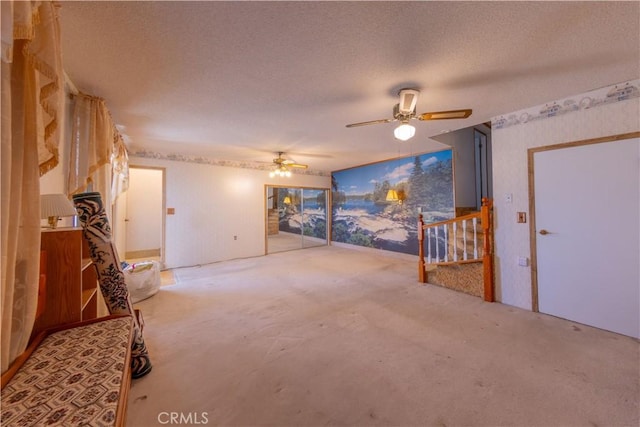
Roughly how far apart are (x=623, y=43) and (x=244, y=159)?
539 cm

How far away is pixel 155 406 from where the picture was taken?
1.48 metres

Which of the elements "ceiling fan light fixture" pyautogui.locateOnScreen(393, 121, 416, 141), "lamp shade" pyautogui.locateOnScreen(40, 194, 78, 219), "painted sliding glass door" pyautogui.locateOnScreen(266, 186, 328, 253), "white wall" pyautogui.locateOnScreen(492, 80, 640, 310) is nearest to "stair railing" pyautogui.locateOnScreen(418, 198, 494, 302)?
"white wall" pyautogui.locateOnScreen(492, 80, 640, 310)

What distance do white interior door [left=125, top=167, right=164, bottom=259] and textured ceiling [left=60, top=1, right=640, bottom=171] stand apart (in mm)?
3329

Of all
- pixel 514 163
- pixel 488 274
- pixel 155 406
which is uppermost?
pixel 514 163

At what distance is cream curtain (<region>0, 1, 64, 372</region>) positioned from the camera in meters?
0.92

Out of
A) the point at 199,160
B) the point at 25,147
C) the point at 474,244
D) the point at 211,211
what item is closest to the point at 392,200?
the point at 474,244

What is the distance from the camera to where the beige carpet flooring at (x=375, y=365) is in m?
1.43

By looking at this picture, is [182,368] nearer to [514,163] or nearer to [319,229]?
[514,163]

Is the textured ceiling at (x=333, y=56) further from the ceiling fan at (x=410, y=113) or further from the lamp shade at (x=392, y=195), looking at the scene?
the lamp shade at (x=392, y=195)

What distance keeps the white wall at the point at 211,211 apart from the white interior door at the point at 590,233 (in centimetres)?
526

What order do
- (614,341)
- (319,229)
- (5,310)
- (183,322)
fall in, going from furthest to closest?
(319,229) < (183,322) < (614,341) < (5,310)

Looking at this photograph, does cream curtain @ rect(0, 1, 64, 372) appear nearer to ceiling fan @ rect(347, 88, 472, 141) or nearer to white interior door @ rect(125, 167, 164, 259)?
ceiling fan @ rect(347, 88, 472, 141)

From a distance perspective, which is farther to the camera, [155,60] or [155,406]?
[155,60]

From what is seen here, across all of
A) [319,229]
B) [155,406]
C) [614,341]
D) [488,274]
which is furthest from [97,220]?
[319,229]
